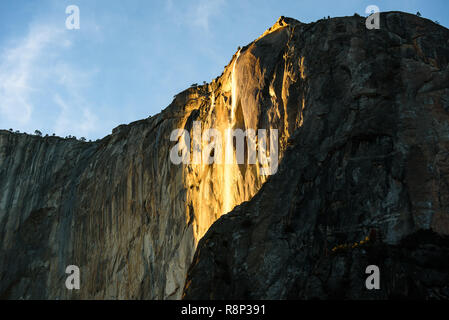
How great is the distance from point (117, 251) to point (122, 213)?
98.1 inches

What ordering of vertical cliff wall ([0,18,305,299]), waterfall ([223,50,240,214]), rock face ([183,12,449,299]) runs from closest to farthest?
rock face ([183,12,449,299])
vertical cliff wall ([0,18,305,299])
waterfall ([223,50,240,214])

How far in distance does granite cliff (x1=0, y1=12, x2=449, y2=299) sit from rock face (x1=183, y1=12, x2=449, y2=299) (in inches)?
1.7

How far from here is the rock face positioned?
59.5 ft

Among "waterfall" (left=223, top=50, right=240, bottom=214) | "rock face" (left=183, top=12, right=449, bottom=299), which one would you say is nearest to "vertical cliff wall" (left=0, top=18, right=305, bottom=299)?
"waterfall" (left=223, top=50, right=240, bottom=214)

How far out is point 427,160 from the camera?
784 inches

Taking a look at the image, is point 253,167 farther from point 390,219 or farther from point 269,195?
point 390,219

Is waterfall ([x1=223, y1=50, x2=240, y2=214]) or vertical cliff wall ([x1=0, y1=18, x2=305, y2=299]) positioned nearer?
vertical cliff wall ([x1=0, y1=18, x2=305, y2=299])

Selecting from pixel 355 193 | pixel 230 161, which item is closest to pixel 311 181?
pixel 355 193

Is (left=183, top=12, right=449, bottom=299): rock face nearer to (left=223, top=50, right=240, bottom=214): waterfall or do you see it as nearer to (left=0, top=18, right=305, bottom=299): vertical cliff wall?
(left=0, top=18, right=305, bottom=299): vertical cliff wall

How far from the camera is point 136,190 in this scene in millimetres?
41156

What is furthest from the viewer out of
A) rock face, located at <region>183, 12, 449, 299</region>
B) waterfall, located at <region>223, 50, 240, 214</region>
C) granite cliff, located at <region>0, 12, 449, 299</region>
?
waterfall, located at <region>223, 50, 240, 214</region>

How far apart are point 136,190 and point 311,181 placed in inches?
845

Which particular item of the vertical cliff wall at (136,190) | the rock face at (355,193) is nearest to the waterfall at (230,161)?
the vertical cliff wall at (136,190)

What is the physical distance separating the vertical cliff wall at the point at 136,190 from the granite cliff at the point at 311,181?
13cm
